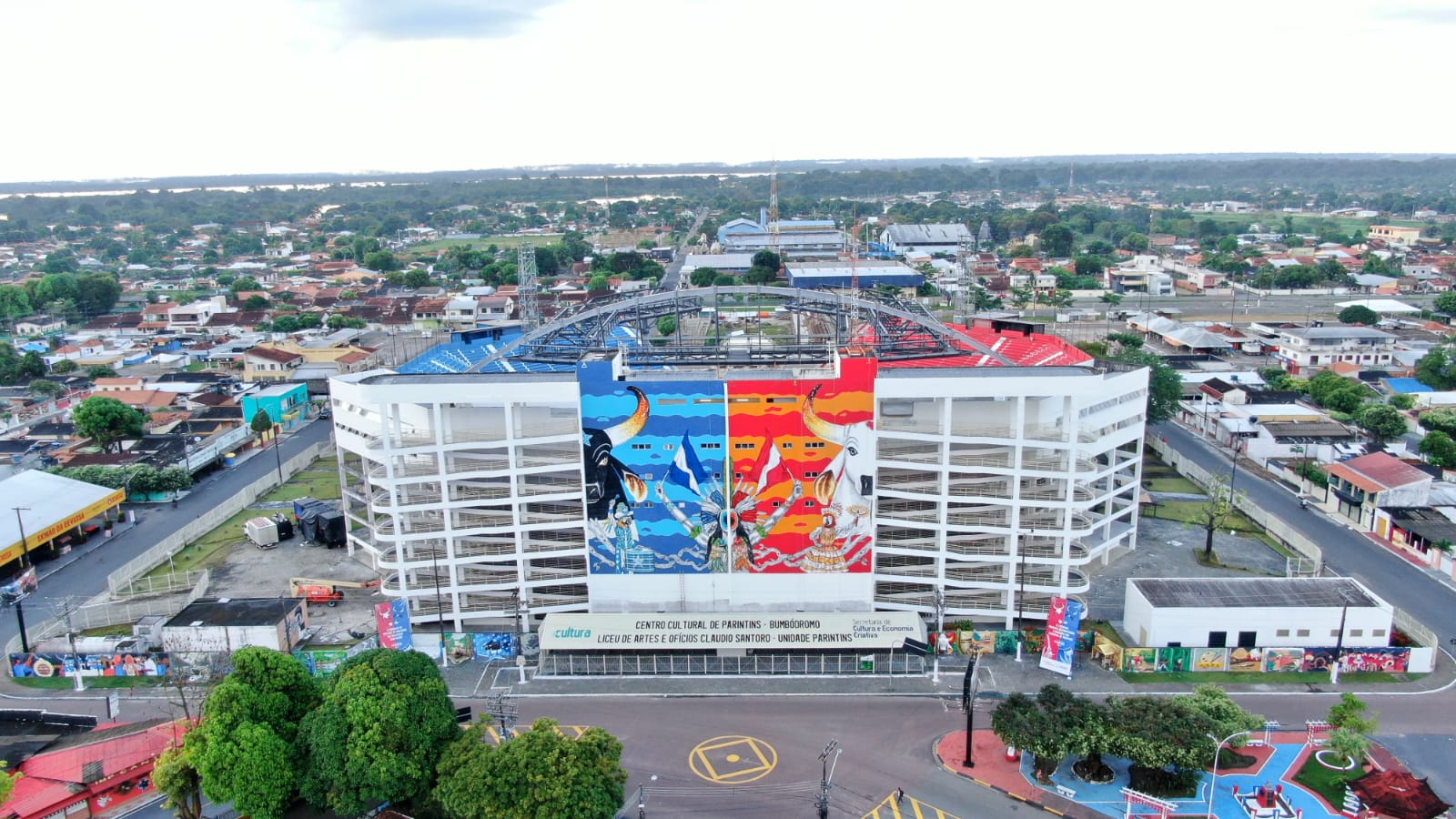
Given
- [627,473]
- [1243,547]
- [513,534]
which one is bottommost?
[1243,547]

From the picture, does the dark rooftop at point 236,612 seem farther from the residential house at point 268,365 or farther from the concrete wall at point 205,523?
the residential house at point 268,365

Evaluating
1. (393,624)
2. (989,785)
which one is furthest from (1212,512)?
(393,624)

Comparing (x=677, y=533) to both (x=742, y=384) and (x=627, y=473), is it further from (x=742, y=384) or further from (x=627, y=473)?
(x=742, y=384)

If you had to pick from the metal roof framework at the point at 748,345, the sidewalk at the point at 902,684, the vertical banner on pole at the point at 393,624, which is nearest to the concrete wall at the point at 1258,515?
the sidewalk at the point at 902,684

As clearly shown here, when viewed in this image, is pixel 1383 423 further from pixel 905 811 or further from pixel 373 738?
pixel 373 738

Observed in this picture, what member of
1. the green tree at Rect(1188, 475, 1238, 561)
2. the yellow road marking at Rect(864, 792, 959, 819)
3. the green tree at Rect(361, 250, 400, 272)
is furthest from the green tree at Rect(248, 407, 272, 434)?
the green tree at Rect(361, 250, 400, 272)

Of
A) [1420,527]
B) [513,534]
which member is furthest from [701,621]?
[1420,527]
